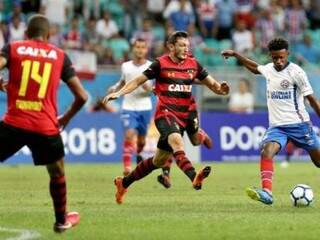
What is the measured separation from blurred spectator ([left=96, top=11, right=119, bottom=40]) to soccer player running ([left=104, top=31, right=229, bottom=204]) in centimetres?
1482

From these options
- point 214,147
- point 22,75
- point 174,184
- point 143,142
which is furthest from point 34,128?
point 214,147

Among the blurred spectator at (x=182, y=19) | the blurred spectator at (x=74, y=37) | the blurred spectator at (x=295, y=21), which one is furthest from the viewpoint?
the blurred spectator at (x=295, y=21)

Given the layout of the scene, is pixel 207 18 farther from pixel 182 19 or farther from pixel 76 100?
pixel 76 100

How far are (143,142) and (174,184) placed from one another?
6.91 ft

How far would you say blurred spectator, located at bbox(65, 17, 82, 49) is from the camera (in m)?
28.5

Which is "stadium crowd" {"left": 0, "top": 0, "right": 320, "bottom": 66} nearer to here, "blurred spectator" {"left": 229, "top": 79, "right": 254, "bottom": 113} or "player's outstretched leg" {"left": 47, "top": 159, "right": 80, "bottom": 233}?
"blurred spectator" {"left": 229, "top": 79, "right": 254, "bottom": 113}

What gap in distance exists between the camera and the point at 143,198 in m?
16.1

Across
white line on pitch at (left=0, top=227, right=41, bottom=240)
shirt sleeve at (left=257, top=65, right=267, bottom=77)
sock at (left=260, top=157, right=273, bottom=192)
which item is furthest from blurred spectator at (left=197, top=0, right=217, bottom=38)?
white line on pitch at (left=0, top=227, right=41, bottom=240)

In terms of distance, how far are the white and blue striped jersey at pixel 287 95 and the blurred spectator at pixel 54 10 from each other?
50.3ft

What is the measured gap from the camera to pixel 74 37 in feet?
94.4

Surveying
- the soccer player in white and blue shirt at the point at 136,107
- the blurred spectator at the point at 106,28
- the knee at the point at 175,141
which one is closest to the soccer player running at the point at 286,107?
the knee at the point at 175,141

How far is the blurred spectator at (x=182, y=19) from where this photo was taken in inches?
1211

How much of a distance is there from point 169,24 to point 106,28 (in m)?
1.82

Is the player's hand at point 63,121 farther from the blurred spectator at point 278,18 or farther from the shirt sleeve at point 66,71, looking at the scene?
the blurred spectator at point 278,18
